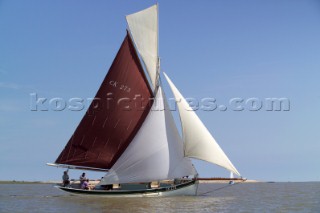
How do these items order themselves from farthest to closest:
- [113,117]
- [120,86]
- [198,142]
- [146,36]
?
[146,36], [120,86], [113,117], [198,142]

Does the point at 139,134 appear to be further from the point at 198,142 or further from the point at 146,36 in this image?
the point at 146,36

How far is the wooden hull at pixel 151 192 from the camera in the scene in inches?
1400

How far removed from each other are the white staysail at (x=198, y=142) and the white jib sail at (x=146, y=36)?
4.92 m

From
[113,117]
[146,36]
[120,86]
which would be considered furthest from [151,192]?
[146,36]

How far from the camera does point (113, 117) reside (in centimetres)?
3809

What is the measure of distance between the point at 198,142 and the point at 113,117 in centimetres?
770

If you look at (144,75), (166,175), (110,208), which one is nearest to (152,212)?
(110,208)

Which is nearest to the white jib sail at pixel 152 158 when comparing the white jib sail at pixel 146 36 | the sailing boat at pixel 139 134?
the sailing boat at pixel 139 134

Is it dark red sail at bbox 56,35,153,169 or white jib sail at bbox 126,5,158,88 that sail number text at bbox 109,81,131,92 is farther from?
white jib sail at bbox 126,5,158,88

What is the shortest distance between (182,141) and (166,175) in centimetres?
312

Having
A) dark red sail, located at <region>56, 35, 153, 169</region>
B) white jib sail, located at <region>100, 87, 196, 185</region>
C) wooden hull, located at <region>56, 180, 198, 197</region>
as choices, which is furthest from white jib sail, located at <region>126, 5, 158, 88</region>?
wooden hull, located at <region>56, 180, 198, 197</region>

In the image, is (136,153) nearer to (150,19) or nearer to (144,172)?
(144,172)

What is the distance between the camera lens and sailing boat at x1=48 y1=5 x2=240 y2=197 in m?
35.9

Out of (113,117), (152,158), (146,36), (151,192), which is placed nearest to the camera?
(151,192)
